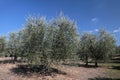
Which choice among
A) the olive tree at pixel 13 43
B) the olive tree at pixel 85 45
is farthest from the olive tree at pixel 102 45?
the olive tree at pixel 13 43

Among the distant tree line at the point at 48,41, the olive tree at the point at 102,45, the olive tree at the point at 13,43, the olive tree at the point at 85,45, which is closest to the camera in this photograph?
the distant tree line at the point at 48,41

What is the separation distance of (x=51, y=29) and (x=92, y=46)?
873 inches

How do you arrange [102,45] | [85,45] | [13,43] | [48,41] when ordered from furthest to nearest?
[85,45] → [102,45] → [13,43] → [48,41]

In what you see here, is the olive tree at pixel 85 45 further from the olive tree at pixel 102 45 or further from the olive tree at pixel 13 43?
the olive tree at pixel 13 43

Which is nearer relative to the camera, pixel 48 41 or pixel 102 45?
pixel 48 41

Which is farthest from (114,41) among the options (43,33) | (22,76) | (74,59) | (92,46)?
(22,76)

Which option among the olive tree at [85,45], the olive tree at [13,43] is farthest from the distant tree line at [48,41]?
the olive tree at [85,45]

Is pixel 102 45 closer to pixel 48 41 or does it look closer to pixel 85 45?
pixel 85 45

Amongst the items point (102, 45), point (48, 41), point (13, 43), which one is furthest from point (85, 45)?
point (48, 41)

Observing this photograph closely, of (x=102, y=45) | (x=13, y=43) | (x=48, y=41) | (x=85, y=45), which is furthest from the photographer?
(x=85, y=45)

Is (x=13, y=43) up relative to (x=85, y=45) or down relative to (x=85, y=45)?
up

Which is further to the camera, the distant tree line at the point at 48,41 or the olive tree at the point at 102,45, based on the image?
the olive tree at the point at 102,45

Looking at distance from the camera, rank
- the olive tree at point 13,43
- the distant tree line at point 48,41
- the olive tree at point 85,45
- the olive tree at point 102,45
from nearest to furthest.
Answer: the distant tree line at point 48,41 → the olive tree at point 13,43 → the olive tree at point 102,45 → the olive tree at point 85,45

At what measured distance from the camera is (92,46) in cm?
4862
